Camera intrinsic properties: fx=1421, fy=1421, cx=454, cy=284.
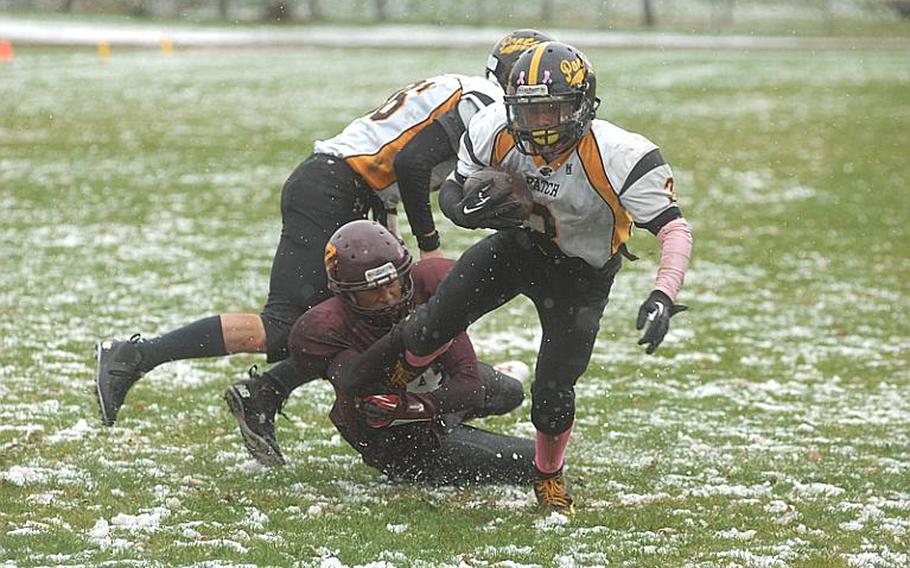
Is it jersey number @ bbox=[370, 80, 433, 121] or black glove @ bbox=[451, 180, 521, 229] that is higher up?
jersey number @ bbox=[370, 80, 433, 121]

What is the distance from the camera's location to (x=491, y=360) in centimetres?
925

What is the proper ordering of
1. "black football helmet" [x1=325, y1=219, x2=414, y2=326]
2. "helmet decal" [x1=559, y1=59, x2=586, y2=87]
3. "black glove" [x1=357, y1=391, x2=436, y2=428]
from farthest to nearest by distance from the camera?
"black glove" [x1=357, y1=391, x2=436, y2=428]
"black football helmet" [x1=325, y1=219, x2=414, y2=326]
"helmet decal" [x1=559, y1=59, x2=586, y2=87]

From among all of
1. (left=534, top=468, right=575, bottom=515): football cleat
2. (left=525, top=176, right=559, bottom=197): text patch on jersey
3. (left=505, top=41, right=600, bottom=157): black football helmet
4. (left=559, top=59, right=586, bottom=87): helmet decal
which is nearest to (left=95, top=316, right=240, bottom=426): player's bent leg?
(left=534, top=468, right=575, bottom=515): football cleat

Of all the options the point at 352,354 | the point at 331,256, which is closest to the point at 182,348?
the point at 352,354

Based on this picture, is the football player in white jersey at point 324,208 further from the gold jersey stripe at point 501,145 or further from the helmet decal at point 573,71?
the helmet decal at point 573,71

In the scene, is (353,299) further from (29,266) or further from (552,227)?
(29,266)

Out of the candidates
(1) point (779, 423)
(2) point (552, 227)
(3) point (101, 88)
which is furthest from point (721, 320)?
(3) point (101, 88)

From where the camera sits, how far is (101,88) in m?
26.6

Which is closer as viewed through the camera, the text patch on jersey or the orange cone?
the text patch on jersey

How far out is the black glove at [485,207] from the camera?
17.9ft

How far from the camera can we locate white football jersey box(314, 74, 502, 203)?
6.54 meters

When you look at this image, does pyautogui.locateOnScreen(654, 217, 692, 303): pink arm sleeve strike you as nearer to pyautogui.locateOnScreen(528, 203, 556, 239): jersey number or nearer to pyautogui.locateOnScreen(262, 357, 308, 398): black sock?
pyautogui.locateOnScreen(528, 203, 556, 239): jersey number

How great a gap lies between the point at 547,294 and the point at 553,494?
0.83 metres

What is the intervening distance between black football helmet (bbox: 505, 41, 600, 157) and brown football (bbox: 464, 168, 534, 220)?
0.47 feet
